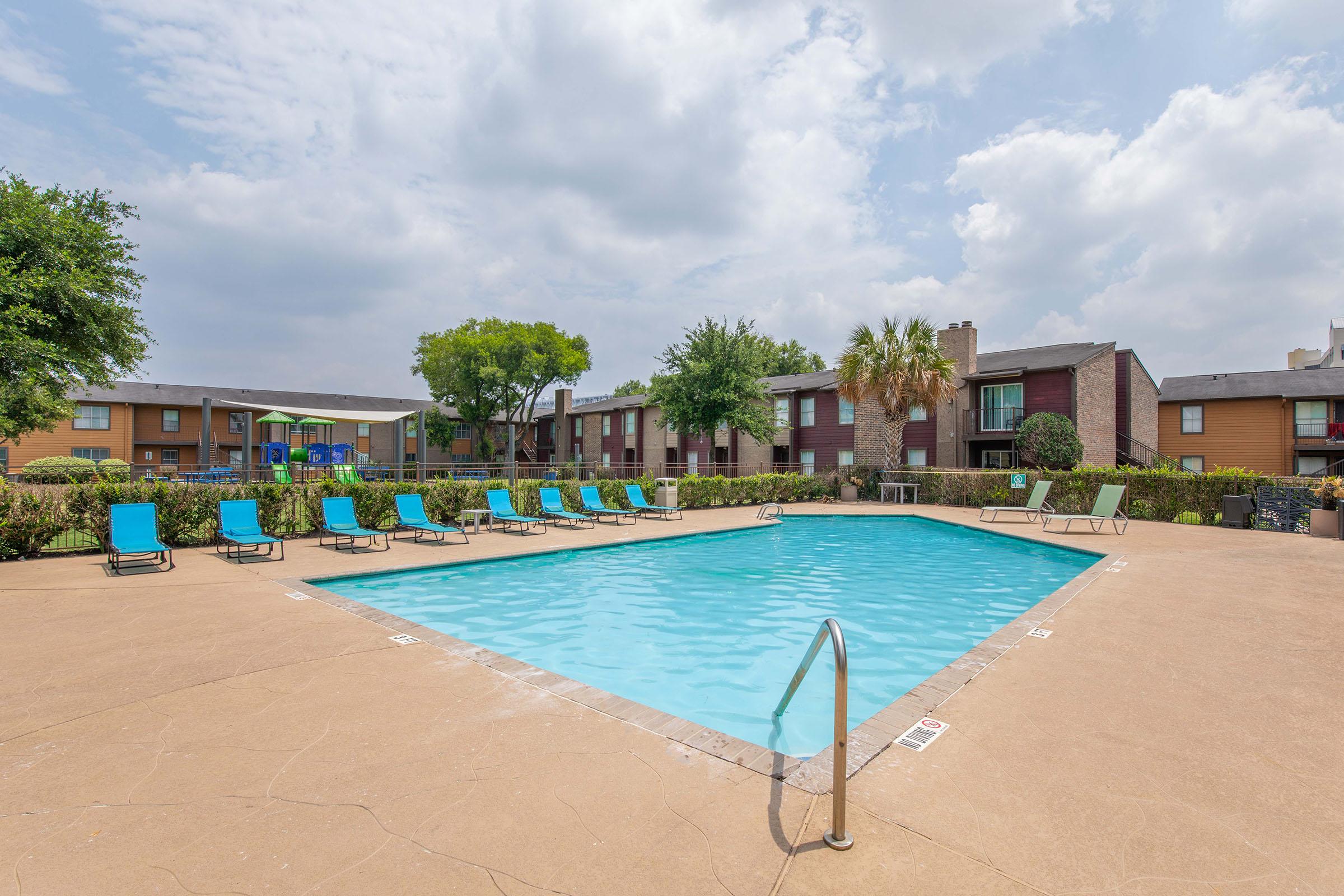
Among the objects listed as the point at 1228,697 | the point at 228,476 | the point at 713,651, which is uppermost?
the point at 228,476

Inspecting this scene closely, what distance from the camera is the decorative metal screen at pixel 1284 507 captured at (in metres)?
14.6

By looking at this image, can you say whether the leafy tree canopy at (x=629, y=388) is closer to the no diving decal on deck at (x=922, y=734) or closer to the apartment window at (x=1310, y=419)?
the apartment window at (x=1310, y=419)

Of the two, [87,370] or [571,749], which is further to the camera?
[87,370]

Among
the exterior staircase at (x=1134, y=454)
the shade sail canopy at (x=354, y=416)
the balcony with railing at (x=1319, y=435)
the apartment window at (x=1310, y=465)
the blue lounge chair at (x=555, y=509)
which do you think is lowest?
the blue lounge chair at (x=555, y=509)

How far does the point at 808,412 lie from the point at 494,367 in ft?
73.7

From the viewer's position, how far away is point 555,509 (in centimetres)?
1595

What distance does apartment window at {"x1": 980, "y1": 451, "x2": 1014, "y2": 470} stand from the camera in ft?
86.1

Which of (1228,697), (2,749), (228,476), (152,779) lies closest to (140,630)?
(2,749)

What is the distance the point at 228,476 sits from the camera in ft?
51.9

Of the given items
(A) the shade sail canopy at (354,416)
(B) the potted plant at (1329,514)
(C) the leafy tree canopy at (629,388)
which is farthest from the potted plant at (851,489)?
(C) the leafy tree canopy at (629,388)

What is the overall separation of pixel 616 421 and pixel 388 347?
1632cm

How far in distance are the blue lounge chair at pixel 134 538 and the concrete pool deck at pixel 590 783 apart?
3771mm

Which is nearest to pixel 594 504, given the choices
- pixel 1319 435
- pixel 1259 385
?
pixel 1259 385

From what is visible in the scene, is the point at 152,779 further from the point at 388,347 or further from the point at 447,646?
the point at 388,347
